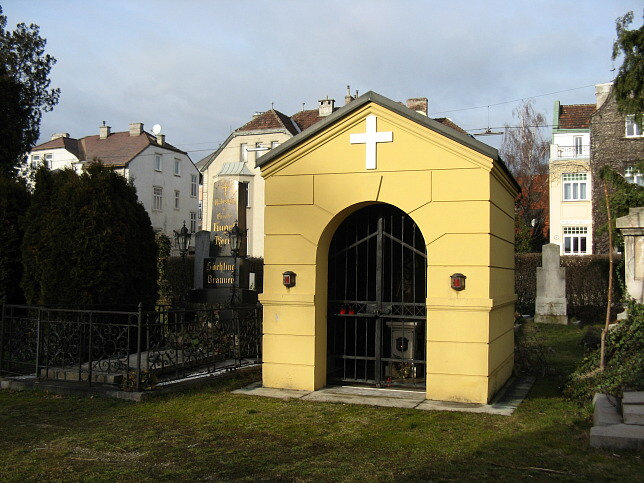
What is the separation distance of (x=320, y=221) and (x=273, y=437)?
3.36 metres

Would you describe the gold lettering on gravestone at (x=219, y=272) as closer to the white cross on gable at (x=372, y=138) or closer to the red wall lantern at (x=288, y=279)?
the red wall lantern at (x=288, y=279)

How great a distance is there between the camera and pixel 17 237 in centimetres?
1185

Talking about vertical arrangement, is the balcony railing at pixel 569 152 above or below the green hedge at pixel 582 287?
above

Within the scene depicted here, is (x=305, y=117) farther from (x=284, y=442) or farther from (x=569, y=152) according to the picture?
(x=284, y=442)

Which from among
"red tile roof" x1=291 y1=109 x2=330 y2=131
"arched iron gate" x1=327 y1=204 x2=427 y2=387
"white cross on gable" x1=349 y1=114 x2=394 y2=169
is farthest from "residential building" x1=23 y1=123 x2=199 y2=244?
"white cross on gable" x1=349 y1=114 x2=394 y2=169

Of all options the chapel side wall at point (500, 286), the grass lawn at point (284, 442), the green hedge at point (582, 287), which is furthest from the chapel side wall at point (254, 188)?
the grass lawn at point (284, 442)

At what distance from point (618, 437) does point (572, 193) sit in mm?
32705

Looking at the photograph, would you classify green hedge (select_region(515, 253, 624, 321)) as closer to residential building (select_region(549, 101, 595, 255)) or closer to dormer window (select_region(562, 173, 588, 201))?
residential building (select_region(549, 101, 595, 255))

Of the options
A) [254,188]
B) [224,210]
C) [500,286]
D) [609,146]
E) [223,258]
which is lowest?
[500,286]

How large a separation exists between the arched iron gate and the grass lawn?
1539 millimetres

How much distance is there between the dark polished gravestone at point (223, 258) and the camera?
15.4 m

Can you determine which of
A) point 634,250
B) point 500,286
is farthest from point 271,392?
point 634,250

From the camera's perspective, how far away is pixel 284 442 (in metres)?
6.32

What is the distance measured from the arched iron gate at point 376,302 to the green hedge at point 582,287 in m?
14.1
